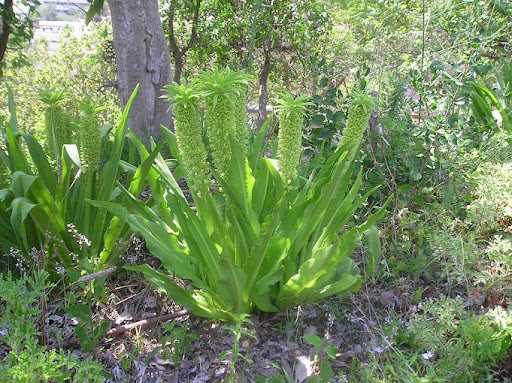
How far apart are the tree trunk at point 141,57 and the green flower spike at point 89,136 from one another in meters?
1.15

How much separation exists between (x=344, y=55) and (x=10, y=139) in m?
3.31

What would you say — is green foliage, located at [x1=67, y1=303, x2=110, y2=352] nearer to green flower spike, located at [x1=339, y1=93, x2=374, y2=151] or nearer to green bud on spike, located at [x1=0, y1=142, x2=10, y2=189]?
green bud on spike, located at [x1=0, y1=142, x2=10, y2=189]

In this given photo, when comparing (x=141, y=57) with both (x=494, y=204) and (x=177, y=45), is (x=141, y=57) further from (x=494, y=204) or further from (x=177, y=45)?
(x=177, y=45)

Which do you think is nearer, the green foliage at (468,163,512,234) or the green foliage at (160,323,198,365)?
the green foliage at (160,323,198,365)

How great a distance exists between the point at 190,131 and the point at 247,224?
45 centimetres

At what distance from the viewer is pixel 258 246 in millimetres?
1785

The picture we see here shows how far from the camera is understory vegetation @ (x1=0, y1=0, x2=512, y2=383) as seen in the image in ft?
5.85

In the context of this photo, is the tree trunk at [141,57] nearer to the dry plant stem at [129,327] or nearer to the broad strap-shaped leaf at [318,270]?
the dry plant stem at [129,327]

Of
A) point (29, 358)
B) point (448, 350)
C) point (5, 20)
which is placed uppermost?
point (5, 20)

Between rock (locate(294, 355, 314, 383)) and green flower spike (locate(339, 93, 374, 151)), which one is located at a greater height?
green flower spike (locate(339, 93, 374, 151))

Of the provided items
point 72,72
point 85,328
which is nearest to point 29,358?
point 85,328

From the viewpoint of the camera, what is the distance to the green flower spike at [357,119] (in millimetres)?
1854

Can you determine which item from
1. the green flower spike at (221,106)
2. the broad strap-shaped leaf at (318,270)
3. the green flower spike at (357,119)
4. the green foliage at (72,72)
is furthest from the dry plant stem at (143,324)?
the green foliage at (72,72)

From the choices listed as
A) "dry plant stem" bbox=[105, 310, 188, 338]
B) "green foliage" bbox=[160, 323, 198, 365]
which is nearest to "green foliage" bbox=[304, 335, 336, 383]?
"green foliage" bbox=[160, 323, 198, 365]
